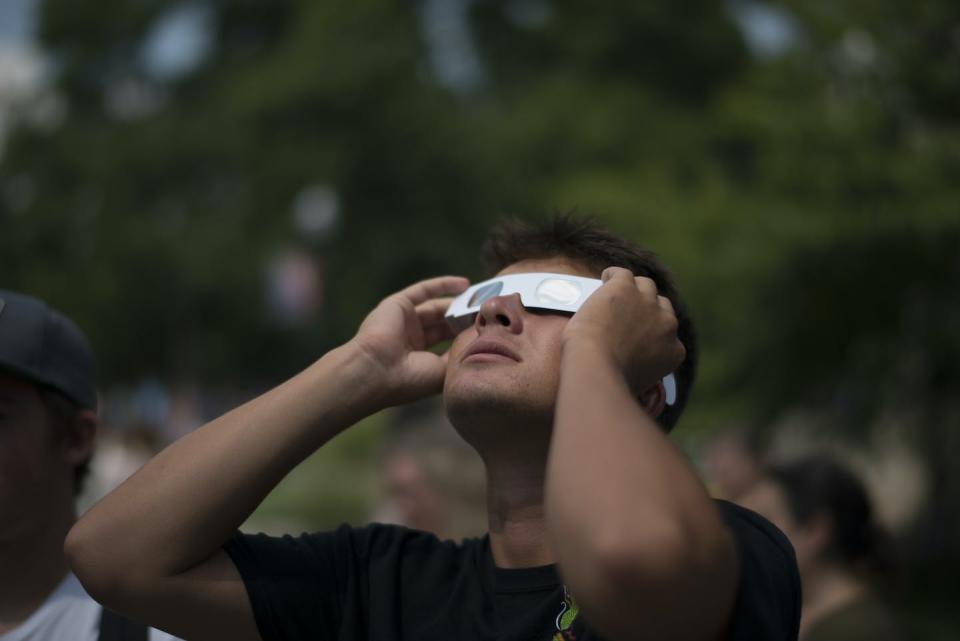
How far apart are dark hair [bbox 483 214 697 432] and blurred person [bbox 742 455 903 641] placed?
4.97 feet

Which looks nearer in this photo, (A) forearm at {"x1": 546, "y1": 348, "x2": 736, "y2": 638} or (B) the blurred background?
(A) forearm at {"x1": 546, "y1": 348, "x2": 736, "y2": 638}

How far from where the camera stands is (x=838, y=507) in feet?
13.9

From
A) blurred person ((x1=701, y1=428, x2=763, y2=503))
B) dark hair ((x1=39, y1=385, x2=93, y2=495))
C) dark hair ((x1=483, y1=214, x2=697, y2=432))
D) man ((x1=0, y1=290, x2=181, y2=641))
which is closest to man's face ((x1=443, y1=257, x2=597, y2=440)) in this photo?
dark hair ((x1=483, y1=214, x2=697, y2=432))

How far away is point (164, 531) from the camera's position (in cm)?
242

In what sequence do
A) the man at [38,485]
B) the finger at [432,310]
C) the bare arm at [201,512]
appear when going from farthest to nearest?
the finger at [432,310] → the man at [38,485] → the bare arm at [201,512]

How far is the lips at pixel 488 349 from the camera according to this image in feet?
8.07

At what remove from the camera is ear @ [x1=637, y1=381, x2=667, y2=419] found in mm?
2613

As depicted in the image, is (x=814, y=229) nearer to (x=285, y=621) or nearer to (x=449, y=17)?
(x=285, y=621)

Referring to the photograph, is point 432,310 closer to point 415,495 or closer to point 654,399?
point 654,399

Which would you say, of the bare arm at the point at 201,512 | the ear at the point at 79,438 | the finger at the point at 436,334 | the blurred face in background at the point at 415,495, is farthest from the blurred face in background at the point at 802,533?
the ear at the point at 79,438

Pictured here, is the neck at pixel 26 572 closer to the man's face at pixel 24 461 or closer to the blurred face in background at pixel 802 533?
the man's face at pixel 24 461

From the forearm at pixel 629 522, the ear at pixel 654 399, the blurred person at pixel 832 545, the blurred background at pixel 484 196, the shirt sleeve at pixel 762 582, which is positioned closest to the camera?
the forearm at pixel 629 522

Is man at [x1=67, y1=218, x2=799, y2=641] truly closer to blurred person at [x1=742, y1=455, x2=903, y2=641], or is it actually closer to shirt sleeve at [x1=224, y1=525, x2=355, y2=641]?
shirt sleeve at [x1=224, y1=525, x2=355, y2=641]

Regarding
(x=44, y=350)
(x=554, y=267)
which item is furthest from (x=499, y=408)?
(x=44, y=350)
